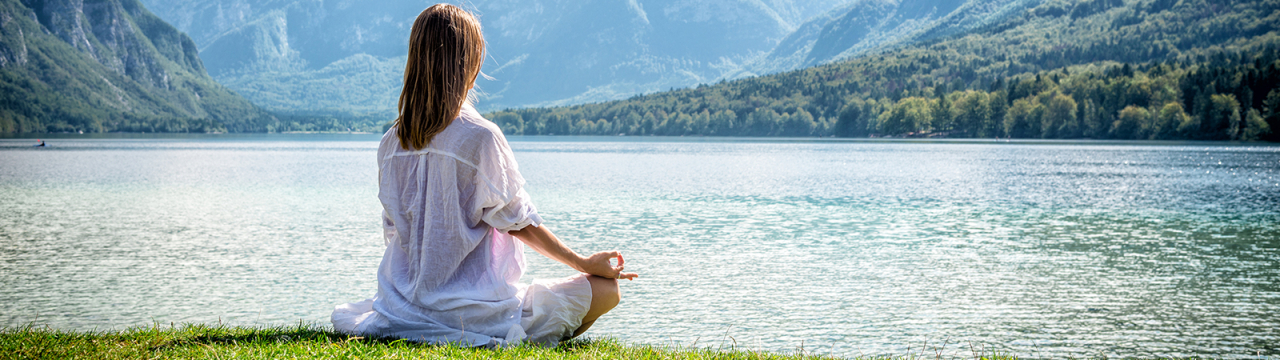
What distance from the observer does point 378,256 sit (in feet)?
56.9

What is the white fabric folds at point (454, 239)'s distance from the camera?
5340 millimetres

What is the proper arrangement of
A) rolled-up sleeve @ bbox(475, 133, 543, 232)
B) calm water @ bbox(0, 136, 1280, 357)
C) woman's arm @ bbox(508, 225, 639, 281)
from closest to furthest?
Result: rolled-up sleeve @ bbox(475, 133, 543, 232) → woman's arm @ bbox(508, 225, 639, 281) → calm water @ bbox(0, 136, 1280, 357)

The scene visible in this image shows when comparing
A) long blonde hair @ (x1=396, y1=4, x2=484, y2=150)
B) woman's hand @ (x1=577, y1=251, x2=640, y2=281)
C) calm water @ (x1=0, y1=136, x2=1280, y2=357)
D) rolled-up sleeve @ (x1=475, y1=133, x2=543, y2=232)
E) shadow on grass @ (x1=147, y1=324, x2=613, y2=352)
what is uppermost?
long blonde hair @ (x1=396, y1=4, x2=484, y2=150)

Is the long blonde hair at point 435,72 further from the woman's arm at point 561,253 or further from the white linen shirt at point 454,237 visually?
the woman's arm at point 561,253

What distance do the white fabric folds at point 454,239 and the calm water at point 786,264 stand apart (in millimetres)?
5011

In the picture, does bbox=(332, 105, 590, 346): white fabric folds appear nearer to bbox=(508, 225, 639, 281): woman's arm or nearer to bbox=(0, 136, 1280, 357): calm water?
bbox=(508, 225, 639, 281): woman's arm

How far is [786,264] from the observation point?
16625 millimetres

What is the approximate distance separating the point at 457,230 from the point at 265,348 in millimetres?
1699

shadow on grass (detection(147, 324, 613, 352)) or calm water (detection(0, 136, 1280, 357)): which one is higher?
shadow on grass (detection(147, 324, 613, 352))

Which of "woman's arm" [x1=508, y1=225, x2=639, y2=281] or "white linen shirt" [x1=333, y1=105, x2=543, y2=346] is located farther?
"woman's arm" [x1=508, y1=225, x2=639, y2=281]

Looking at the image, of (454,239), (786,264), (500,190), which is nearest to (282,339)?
(454,239)

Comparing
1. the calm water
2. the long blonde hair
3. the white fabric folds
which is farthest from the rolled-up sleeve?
the calm water

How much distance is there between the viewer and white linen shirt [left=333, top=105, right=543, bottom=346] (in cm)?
534

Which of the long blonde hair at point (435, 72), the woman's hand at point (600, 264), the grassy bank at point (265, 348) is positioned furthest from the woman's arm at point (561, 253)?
the long blonde hair at point (435, 72)
